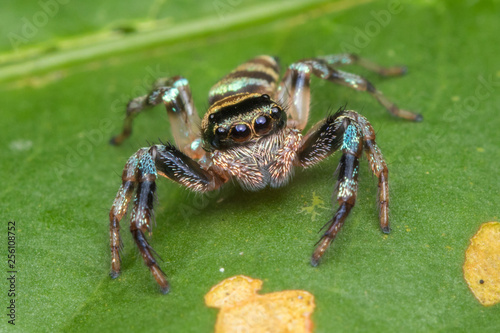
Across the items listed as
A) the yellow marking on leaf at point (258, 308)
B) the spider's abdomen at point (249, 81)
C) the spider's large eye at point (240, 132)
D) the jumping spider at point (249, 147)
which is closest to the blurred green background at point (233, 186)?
the yellow marking on leaf at point (258, 308)

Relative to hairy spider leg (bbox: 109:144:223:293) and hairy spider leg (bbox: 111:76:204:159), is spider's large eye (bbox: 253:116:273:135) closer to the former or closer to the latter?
hairy spider leg (bbox: 109:144:223:293)

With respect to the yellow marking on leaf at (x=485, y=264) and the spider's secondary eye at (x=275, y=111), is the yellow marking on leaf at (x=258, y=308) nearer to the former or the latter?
the yellow marking on leaf at (x=485, y=264)

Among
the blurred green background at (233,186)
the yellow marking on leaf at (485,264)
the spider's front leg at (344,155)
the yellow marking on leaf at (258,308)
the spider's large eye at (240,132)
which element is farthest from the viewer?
the spider's large eye at (240,132)

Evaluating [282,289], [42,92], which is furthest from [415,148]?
[42,92]

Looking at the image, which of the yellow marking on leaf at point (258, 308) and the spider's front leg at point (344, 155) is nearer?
the yellow marking on leaf at point (258, 308)

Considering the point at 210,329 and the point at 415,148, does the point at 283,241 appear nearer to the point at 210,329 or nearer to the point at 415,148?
the point at 210,329

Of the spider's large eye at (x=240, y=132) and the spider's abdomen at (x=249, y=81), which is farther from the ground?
the spider's abdomen at (x=249, y=81)

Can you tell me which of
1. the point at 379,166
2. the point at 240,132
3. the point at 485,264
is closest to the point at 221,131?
the point at 240,132
